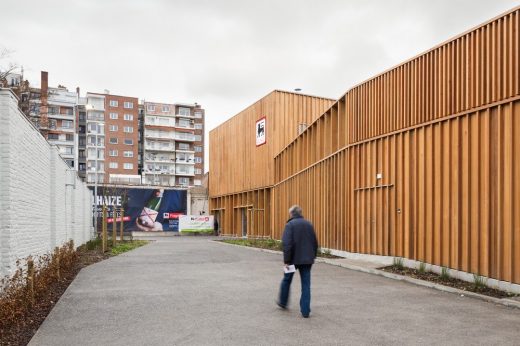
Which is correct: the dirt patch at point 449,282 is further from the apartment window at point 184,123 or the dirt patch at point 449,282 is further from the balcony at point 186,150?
the apartment window at point 184,123

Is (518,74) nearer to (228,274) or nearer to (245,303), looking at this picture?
(245,303)

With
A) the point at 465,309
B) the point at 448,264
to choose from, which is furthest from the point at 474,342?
the point at 448,264

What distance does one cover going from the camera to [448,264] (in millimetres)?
11555

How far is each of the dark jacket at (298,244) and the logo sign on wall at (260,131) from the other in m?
26.6

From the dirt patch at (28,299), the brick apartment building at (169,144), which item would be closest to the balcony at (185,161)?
the brick apartment building at (169,144)

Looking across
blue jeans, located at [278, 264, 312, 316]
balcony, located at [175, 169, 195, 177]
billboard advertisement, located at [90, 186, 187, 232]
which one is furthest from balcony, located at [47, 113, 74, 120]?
blue jeans, located at [278, 264, 312, 316]

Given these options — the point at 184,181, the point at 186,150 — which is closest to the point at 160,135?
the point at 186,150

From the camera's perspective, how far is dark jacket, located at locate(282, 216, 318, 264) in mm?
7707

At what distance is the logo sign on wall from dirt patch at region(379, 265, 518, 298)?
2202 cm

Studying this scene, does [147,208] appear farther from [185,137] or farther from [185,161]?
[185,137]

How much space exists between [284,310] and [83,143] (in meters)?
88.8

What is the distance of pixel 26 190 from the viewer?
358 inches

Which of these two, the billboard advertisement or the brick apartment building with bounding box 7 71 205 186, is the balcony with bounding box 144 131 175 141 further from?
the billboard advertisement

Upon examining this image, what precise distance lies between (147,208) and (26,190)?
130 feet
